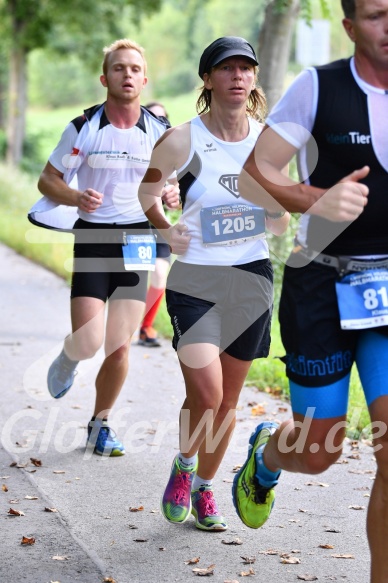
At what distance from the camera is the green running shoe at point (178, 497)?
200 inches

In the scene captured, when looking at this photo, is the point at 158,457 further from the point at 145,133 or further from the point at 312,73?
the point at 312,73

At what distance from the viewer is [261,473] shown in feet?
15.5

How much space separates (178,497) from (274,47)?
7.56 meters

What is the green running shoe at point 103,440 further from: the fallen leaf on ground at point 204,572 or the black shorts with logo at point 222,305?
the fallen leaf on ground at point 204,572

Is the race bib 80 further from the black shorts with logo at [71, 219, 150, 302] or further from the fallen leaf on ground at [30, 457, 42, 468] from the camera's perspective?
the fallen leaf on ground at [30, 457, 42, 468]

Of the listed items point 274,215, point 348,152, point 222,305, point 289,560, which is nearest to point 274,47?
point 274,215

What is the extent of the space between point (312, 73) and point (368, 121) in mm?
262

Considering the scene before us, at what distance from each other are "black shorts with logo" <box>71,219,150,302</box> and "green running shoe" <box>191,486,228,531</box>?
1.57 meters

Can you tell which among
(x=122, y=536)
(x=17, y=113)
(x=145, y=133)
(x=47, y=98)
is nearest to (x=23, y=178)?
(x=17, y=113)

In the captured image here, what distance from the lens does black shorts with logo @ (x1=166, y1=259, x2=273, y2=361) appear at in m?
4.89

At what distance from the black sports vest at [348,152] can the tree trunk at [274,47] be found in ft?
26.5

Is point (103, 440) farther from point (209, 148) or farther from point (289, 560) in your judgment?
point (209, 148)

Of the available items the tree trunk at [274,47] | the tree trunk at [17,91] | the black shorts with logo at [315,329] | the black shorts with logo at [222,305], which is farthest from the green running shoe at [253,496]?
the tree trunk at [17,91]

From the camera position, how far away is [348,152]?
146 inches
